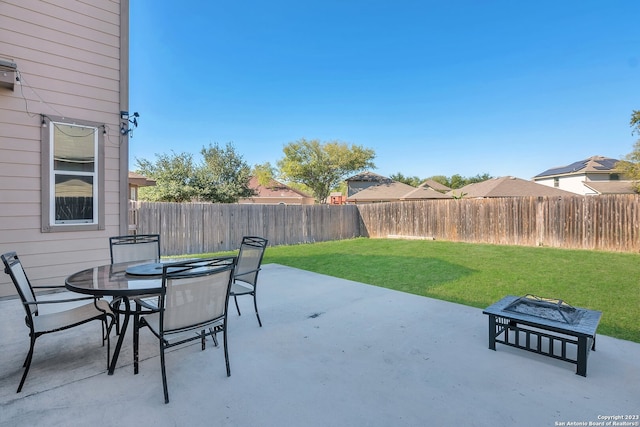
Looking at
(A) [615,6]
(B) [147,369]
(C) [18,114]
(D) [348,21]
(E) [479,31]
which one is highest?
(D) [348,21]

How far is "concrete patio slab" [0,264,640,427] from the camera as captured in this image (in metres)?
1.80

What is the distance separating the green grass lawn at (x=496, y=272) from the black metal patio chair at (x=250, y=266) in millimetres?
2558

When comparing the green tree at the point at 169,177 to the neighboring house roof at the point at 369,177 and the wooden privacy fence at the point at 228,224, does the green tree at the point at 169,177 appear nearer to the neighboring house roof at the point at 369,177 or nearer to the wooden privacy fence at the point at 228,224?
the wooden privacy fence at the point at 228,224

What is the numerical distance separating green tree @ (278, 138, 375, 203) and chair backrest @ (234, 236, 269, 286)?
25645 millimetres

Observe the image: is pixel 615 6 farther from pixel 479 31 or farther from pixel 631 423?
pixel 631 423

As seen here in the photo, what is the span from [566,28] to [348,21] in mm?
6613

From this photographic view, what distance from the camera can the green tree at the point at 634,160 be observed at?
13841 mm

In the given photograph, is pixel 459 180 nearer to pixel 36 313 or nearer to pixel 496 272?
pixel 496 272

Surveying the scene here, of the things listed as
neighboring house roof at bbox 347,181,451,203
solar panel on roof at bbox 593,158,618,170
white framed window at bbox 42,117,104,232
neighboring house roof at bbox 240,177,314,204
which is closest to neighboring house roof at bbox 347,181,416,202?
neighboring house roof at bbox 347,181,451,203

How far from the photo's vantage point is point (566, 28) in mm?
8977

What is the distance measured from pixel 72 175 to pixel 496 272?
7461 millimetres

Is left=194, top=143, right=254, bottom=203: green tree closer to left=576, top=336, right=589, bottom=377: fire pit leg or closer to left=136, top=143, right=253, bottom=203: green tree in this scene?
left=136, top=143, right=253, bottom=203: green tree

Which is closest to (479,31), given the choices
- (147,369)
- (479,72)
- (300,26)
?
(479,72)

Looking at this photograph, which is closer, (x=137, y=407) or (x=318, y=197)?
(x=137, y=407)
